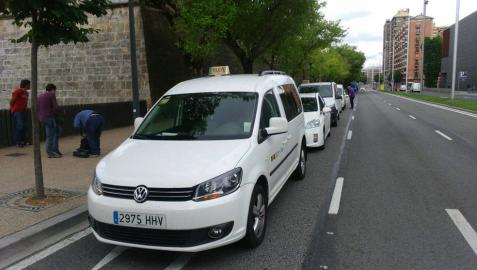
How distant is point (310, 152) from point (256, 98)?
5.67 meters

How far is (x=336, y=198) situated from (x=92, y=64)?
16519mm

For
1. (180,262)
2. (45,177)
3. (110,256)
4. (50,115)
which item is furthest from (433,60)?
(110,256)

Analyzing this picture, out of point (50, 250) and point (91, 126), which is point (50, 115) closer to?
point (91, 126)

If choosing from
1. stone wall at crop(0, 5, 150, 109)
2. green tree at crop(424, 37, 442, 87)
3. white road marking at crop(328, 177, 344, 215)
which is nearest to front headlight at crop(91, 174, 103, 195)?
white road marking at crop(328, 177, 344, 215)

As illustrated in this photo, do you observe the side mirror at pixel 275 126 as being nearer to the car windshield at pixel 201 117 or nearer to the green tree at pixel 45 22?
the car windshield at pixel 201 117

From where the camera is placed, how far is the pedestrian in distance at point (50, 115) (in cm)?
935

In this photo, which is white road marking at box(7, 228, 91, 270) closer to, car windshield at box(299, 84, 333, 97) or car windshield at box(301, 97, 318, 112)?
car windshield at box(301, 97, 318, 112)

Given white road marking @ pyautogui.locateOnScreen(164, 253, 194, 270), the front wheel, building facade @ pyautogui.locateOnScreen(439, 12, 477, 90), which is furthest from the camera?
building facade @ pyautogui.locateOnScreen(439, 12, 477, 90)

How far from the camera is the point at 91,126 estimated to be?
31.2 feet

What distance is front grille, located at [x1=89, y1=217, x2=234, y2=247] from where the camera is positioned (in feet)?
12.7

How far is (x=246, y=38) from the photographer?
1748 centimetres

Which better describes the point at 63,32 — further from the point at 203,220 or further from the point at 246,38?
the point at 246,38

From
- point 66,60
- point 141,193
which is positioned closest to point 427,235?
point 141,193

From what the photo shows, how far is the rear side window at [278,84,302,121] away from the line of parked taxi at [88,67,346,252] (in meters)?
0.54
